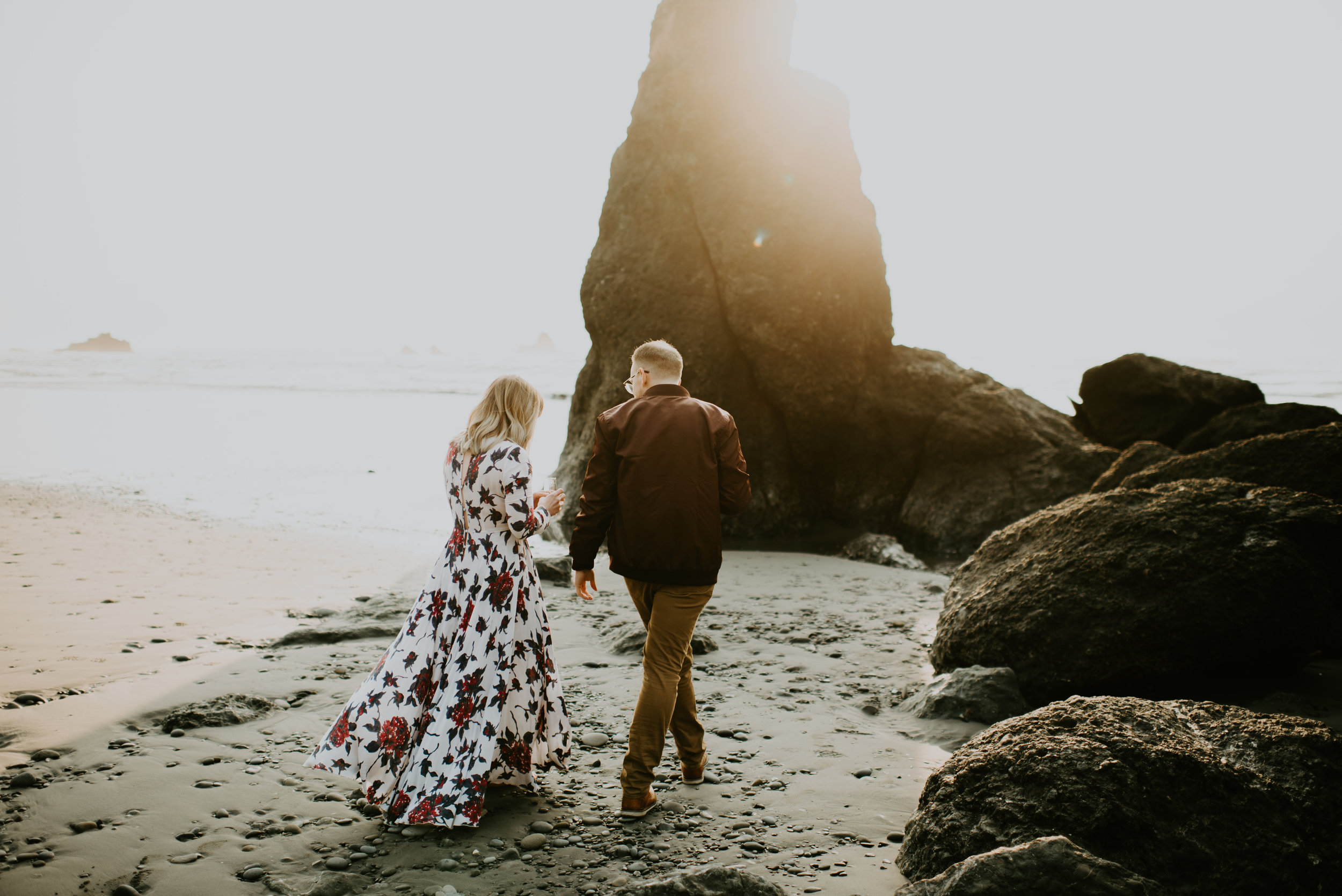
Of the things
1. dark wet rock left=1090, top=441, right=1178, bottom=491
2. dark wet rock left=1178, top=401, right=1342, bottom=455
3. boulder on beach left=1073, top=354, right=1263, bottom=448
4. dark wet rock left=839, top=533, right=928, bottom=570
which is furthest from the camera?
boulder on beach left=1073, top=354, right=1263, bottom=448

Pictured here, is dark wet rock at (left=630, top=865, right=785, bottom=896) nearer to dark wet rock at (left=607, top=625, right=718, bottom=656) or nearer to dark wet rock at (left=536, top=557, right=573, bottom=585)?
dark wet rock at (left=607, top=625, right=718, bottom=656)

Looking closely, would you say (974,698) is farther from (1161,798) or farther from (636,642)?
(636,642)

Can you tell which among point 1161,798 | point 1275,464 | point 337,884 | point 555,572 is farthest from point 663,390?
point 1275,464

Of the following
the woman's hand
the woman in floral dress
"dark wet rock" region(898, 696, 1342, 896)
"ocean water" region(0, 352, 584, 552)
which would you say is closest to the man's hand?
the woman in floral dress

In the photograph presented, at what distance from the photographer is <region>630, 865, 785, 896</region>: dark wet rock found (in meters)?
2.93

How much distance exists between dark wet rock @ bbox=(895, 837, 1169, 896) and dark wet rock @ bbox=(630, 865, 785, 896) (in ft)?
2.11

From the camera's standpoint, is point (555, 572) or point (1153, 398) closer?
point (555, 572)

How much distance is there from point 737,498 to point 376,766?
2.05 m

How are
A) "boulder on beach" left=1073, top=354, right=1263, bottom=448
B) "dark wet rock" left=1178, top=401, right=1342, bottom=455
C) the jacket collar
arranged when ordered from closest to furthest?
the jacket collar, "dark wet rock" left=1178, top=401, right=1342, bottom=455, "boulder on beach" left=1073, top=354, right=1263, bottom=448

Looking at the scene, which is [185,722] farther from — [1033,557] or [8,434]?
[8,434]

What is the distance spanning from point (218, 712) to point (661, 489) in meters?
3.10

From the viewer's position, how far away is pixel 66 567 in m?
8.50

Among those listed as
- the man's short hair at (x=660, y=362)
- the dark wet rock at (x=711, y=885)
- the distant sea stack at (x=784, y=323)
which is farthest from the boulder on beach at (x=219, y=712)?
the distant sea stack at (x=784, y=323)

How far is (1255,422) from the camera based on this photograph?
11008 millimetres
